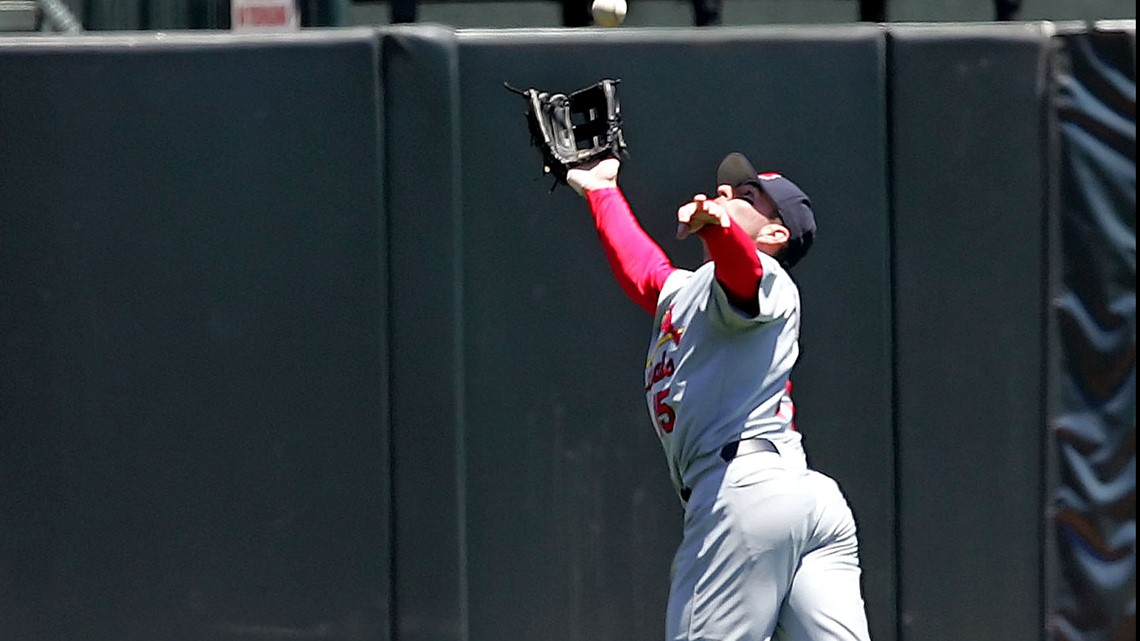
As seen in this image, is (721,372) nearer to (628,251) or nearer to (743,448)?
(743,448)

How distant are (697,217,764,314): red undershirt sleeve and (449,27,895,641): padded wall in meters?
1.30

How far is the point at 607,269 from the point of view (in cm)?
482

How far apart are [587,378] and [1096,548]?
153 centimetres

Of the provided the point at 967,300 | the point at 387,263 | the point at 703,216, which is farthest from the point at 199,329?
the point at 967,300

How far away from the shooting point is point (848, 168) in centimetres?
483

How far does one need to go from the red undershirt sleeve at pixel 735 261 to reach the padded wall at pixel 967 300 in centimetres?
Answer: 145

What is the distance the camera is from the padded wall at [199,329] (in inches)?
188

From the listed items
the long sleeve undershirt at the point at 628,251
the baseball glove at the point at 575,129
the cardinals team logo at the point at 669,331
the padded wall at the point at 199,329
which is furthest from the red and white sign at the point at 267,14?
the cardinals team logo at the point at 669,331

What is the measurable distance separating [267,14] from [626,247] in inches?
89.0

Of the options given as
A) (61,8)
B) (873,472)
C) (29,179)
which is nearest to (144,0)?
(61,8)

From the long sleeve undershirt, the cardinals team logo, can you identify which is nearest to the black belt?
the cardinals team logo

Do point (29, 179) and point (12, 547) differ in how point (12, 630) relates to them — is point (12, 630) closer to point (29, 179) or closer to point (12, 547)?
point (12, 547)

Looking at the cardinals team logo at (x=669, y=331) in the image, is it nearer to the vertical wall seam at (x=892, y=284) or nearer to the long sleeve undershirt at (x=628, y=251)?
the long sleeve undershirt at (x=628, y=251)

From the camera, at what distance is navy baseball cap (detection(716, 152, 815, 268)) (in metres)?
3.78
